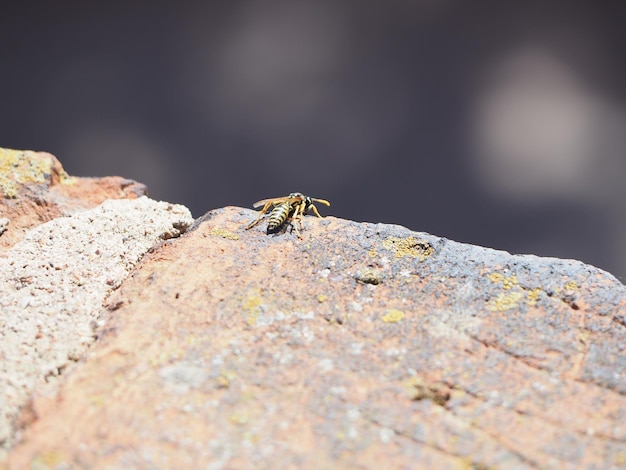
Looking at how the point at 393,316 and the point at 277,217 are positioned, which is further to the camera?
the point at 277,217

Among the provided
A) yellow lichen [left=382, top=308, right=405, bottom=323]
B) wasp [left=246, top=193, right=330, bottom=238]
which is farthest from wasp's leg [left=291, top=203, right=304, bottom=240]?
yellow lichen [left=382, top=308, right=405, bottom=323]

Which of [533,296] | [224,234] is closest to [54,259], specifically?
[224,234]

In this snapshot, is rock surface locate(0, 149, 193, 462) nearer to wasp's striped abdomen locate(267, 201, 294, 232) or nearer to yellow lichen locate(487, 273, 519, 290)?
wasp's striped abdomen locate(267, 201, 294, 232)

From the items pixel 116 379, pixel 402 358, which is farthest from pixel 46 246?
pixel 402 358

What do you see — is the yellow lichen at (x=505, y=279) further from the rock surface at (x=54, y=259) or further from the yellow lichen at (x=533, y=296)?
the rock surface at (x=54, y=259)

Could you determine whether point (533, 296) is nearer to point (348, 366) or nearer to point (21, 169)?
point (348, 366)
